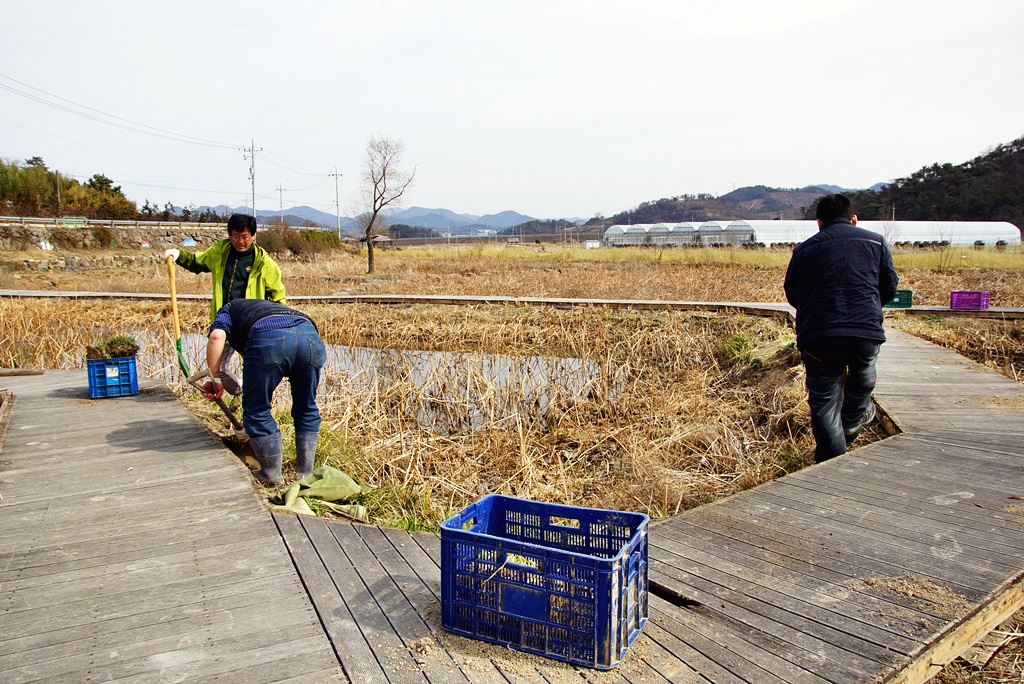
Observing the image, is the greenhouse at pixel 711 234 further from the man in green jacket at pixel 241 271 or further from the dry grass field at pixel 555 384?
the man in green jacket at pixel 241 271

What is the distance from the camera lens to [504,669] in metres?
2.29

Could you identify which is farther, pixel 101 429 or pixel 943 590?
pixel 101 429

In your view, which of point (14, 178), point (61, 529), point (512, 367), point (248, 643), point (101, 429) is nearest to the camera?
point (248, 643)

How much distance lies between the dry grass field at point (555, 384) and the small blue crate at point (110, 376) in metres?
0.63

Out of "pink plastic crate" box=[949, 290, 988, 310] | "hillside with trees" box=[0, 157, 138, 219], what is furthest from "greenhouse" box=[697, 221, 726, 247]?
"pink plastic crate" box=[949, 290, 988, 310]

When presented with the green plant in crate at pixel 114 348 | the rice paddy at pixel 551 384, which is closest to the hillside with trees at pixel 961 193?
the rice paddy at pixel 551 384

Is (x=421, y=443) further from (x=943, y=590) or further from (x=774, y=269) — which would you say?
(x=774, y=269)

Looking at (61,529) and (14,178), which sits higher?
(14,178)

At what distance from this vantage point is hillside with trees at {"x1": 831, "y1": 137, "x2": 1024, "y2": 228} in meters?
49.9

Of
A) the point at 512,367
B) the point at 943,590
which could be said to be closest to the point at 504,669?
the point at 943,590

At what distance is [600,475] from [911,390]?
9.50ft

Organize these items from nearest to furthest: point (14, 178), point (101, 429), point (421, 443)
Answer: point (101, 429) → point (421, 443) → point (14, 178)

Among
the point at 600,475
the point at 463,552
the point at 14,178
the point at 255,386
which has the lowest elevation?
the point at 600,475

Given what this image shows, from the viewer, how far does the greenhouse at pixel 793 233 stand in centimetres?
4231
